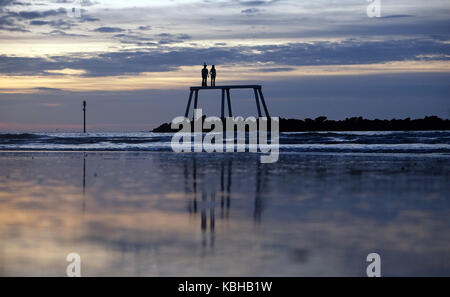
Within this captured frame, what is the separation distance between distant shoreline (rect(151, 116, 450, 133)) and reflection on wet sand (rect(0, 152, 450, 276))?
102 feet

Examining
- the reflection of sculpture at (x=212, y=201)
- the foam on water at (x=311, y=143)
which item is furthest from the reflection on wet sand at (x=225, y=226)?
the foam on water at (x=311, y=143)

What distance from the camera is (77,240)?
542cm

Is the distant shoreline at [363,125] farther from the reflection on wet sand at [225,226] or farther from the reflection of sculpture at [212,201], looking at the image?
the reflection on wet sand at [225,226]

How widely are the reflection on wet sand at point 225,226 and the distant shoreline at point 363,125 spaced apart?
102ft

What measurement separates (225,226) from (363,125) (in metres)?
38.0

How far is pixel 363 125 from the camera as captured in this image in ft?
140

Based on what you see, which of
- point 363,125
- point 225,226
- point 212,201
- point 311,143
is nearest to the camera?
point 225,226

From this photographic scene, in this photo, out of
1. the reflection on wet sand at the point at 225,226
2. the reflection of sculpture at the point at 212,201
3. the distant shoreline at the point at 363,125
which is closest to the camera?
the reflection on wet sand at the point at 225,226

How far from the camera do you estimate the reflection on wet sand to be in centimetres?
458

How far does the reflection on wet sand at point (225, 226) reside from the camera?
4582 mm

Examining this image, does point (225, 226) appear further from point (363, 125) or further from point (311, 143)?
point (363, 125)

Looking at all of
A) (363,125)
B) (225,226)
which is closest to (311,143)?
(363,125)

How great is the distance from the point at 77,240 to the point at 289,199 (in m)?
3.70

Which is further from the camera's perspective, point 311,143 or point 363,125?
point 363,125
